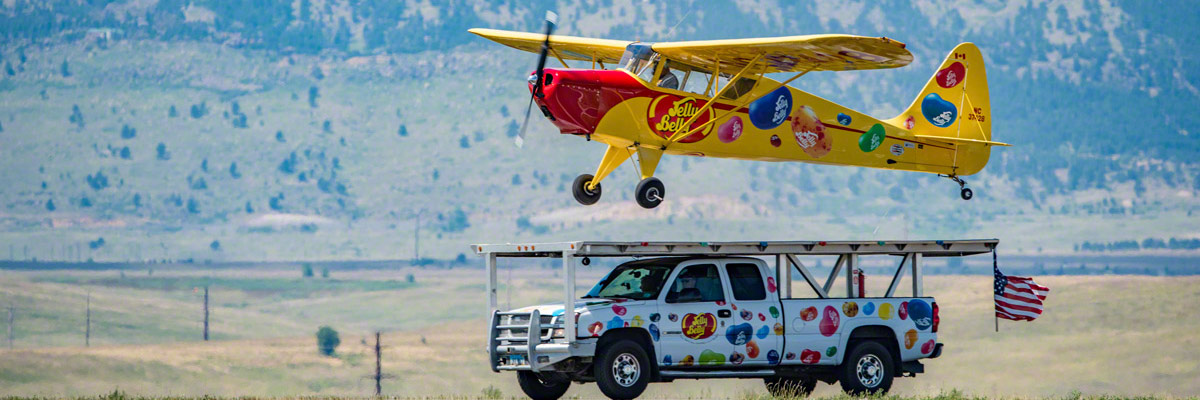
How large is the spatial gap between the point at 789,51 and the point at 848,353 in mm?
6166

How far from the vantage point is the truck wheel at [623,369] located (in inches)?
669

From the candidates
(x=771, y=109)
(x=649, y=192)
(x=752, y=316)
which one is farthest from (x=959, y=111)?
(x=752, y=316)

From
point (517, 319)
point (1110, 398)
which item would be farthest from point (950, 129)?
point (517, 319)

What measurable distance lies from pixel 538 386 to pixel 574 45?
8.08 m

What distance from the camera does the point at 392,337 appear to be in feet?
447

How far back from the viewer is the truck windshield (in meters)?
17.6

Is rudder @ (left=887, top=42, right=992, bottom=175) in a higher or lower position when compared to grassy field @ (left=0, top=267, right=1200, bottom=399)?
higher

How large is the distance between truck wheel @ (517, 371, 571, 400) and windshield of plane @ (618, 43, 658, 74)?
641 cm

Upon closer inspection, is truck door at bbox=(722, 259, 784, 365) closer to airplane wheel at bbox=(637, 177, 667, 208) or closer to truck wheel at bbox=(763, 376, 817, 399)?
truck wheel at bbox=(763, 376, 817, 399)

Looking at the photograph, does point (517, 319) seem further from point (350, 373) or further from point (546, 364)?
point (350, 373)

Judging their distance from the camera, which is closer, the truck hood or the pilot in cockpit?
the truck hood

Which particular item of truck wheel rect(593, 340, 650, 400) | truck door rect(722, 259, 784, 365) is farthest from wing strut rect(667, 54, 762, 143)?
truck wheel rect(593, 340, 650, 400)

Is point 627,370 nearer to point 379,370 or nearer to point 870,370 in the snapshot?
point 870,370

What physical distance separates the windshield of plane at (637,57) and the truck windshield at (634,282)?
19.0 ft
